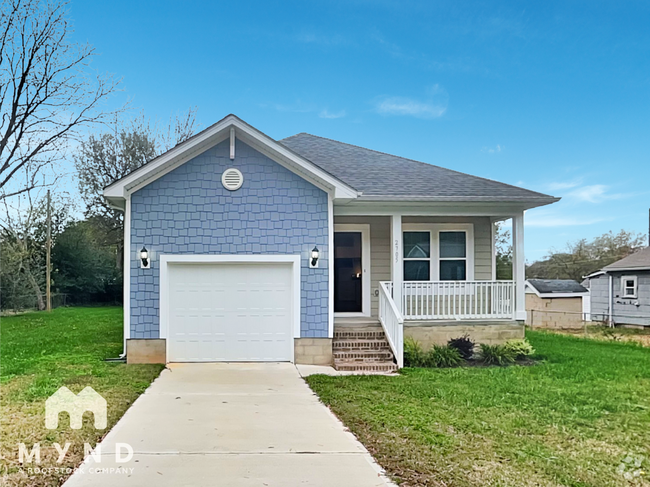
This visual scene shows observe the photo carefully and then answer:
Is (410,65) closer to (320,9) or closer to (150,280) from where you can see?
(320,9)

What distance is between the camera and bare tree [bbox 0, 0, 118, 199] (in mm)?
12891

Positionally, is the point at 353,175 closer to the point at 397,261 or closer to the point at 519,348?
the point at 397,261

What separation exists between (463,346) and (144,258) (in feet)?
21.7

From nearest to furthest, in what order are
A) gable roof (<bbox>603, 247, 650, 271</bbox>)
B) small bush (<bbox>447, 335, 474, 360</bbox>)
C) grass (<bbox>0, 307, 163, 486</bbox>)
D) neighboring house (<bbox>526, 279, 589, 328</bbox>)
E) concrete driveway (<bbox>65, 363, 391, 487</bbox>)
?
1. concrete driveway (<bbox>65, 363, 391, 487</bbox>)
2. grass (<bbox>0, 307, 163, 486</bbox>)
3. small bush (<bbox>447, 335, 474, 360</bbox>)
4. gable roof (<bbox>603, 247, 650, 271</bbox>)
5. neighboring house (<bbox>526, 279, 589, 328</bbox>)

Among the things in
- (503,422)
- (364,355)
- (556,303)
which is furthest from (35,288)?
(556,303)

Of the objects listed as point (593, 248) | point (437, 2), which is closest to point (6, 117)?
point (437, 2)

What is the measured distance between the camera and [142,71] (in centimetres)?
1592

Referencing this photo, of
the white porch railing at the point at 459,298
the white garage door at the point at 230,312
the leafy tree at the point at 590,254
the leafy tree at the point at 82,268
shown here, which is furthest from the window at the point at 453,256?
the leafy tree at the point at 590,254

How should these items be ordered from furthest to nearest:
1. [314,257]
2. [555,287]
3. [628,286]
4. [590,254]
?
1. [590,254]
2. [555,287]
3. [628,286]
4. [314,257]

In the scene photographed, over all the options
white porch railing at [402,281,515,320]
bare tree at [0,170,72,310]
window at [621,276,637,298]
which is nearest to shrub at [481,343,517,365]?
white porch railing at [402,281,515,320]

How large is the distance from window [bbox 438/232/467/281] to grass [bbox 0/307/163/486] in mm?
6618

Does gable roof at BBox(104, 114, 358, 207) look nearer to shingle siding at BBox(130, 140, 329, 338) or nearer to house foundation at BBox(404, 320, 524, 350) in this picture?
shingle siding at BBox(130, 140, 329, 338)

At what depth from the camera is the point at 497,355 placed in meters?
9.93

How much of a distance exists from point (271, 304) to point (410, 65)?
1226 cm
